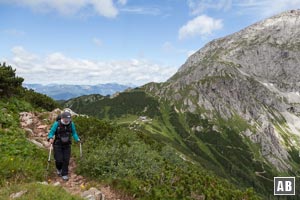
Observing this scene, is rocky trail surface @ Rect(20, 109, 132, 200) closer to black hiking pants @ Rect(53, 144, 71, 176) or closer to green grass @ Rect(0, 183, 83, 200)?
black hiking pants @ Rect(53, 144, 71, 176)

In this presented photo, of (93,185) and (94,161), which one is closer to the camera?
(93,185)

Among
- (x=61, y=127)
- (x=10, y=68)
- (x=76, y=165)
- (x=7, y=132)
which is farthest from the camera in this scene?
(x=10, y=68)

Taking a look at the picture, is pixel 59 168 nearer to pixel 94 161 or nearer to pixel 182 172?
pixel 94 161

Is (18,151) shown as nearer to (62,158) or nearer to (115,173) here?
(62,158)

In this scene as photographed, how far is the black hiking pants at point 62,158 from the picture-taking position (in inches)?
571

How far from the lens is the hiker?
47.7ft

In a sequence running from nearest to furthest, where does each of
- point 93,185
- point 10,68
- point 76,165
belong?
point 93,185 < point 76,165 < point 10,68

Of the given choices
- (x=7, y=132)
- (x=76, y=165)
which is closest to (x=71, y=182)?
(x=76, y=165)

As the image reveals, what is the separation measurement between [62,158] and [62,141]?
83 centimetres

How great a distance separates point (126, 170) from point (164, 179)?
72.5 inches

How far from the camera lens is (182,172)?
51.1 feet

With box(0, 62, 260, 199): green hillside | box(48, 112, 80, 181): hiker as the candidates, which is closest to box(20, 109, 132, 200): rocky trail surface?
box(0, 62, 260, 199): green hillside

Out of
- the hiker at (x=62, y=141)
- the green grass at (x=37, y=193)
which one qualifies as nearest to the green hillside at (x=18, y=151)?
the green grass at (x=37, y=193)

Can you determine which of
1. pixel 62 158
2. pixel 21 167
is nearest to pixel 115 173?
pixel 62 158
